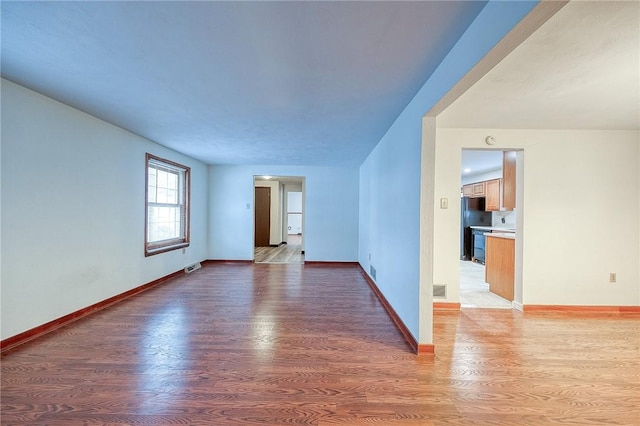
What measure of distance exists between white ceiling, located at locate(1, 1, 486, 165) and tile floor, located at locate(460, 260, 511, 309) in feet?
8.55

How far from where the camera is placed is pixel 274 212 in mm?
8305

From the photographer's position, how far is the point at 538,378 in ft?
5.87

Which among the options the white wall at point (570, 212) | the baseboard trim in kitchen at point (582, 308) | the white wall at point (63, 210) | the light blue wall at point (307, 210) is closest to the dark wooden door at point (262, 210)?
the light blue wall at point (307, 210)

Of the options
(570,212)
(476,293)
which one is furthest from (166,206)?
(570,212)

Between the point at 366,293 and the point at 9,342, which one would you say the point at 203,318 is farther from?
the point at 366,293

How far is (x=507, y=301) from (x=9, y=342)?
17.0 feet

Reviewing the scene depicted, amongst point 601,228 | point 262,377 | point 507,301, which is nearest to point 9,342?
point 262,377

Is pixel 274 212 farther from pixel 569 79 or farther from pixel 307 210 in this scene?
pixel 569 79

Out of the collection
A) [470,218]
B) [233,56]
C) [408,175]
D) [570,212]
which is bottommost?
[470,218]

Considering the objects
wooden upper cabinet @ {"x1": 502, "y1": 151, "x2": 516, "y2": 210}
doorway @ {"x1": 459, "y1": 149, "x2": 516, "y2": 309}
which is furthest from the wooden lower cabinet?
wooden upper cabinet @ {"x1": 502, "y1": 151, "x2": 516, "y2": 210}

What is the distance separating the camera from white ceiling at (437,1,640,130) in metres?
1.34

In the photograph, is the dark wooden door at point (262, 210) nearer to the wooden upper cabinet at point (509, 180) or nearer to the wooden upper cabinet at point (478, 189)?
the wooden upper cabinet at point (478, 189)

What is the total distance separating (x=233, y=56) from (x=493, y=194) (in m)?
5.73

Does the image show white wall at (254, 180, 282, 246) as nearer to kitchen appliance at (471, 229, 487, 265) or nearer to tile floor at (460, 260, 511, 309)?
tile floor at (460, 260, 511, 309)
